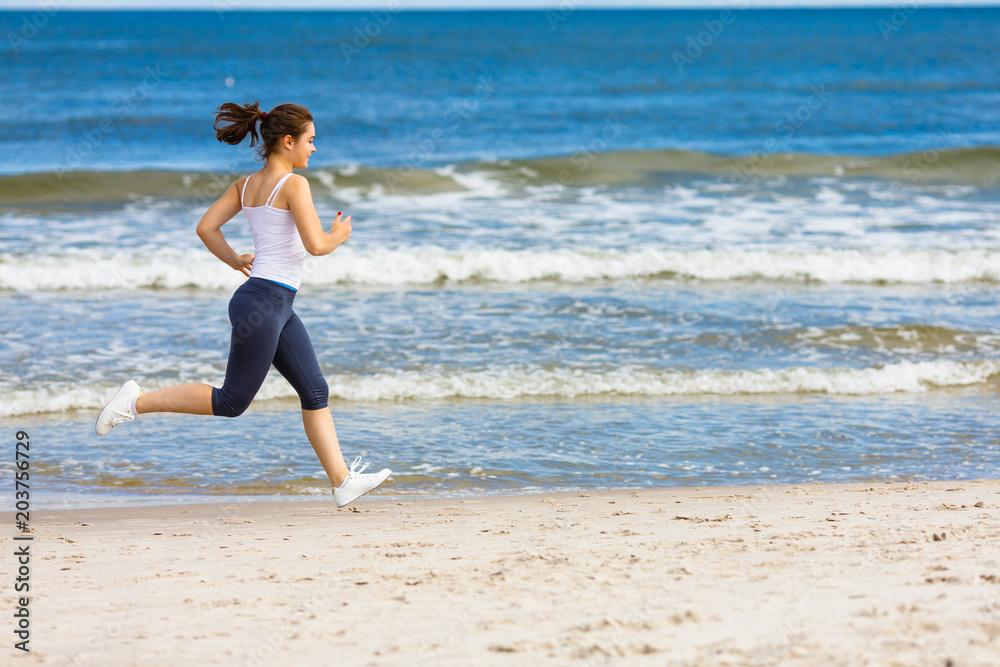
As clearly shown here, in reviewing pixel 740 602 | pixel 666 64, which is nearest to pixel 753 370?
pixel 740 602

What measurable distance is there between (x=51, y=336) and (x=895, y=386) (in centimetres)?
747

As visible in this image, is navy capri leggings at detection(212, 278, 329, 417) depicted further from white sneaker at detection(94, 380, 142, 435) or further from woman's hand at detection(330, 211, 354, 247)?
white sneaker at detection(94, 380, 142, 435)

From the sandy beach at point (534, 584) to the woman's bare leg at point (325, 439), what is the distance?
11.1 inches

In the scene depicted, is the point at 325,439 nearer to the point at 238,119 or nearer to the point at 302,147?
the point at 302,147

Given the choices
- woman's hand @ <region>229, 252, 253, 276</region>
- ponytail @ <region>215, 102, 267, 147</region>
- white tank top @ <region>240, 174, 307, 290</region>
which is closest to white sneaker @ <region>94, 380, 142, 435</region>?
woman's hand @ <region>229, 252, 253, 276</region>

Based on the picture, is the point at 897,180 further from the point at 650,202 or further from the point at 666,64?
the point at 666,64

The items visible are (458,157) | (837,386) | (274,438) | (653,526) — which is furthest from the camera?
(458,157)

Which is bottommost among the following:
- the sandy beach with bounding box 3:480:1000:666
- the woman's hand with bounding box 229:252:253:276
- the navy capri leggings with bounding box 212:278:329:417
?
the sandy beach with bounding box 3:480:1000:666

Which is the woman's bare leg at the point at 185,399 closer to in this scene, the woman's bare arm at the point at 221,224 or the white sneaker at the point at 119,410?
the white sneaker at the point at 119,410

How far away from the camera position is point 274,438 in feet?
Result: 19.6

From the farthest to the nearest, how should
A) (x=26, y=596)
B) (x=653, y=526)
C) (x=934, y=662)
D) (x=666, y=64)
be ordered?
(x=666, y=64)
(x=653, y=526)
(x=26, y=596)
(x=934, y=662)

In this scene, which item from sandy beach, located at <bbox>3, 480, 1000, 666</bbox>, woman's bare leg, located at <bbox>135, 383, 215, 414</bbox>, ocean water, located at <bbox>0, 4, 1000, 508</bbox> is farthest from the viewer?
ocean water, located at <bbox>0, 4, 1000, 508</bbox>

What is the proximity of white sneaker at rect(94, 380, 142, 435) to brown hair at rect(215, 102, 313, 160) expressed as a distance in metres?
1.33

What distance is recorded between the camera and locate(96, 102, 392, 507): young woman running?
3.86 metres
